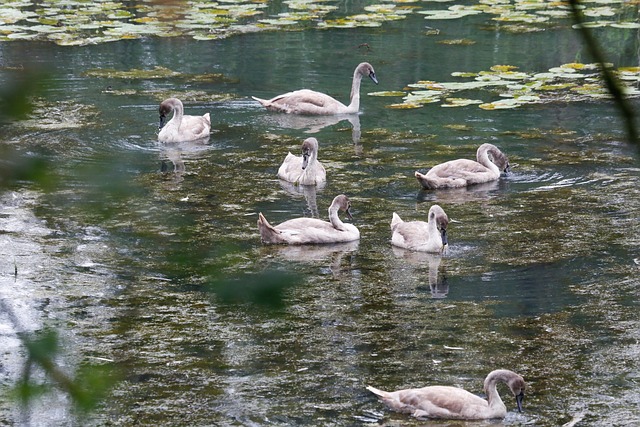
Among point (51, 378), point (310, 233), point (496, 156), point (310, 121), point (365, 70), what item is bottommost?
point (310, 121)

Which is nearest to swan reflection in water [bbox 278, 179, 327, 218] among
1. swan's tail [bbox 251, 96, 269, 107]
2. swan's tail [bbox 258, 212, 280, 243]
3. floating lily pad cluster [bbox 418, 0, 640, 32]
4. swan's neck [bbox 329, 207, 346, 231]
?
swan's neck [bbox 329, 207, 346, 231]

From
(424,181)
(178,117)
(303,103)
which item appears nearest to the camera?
(424,181)

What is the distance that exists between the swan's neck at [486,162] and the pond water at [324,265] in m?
0.15

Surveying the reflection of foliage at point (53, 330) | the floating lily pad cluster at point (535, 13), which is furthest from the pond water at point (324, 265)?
the floating lily pad cluster at point (535, 13)

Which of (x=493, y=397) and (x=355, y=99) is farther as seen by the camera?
(x=355, y=99)

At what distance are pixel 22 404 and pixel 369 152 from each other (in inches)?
454

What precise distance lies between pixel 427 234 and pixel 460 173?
7.04 ft

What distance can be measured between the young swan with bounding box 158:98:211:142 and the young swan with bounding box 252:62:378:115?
156 centimetres

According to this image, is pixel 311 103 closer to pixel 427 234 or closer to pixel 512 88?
pixel 512 88

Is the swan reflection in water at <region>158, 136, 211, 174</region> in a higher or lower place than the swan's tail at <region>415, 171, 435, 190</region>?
lower

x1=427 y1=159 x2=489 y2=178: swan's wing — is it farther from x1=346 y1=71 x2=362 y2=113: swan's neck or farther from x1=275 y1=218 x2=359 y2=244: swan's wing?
x1=346 y1=71 x2=362 y2=113: swan's neck

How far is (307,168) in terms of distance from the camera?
36.7 feet

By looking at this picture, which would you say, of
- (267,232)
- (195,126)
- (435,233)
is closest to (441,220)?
(435,233)

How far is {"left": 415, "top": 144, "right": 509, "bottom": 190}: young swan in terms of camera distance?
11055mm
